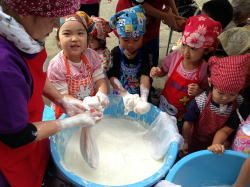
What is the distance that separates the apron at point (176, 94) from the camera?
181 centimetres

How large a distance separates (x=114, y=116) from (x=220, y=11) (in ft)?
3.99

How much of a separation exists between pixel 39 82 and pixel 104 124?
3.01ft

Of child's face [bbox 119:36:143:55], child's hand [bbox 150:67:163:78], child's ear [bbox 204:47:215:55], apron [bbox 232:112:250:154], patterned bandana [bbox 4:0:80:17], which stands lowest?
apron [bbox 232:112:250:154]

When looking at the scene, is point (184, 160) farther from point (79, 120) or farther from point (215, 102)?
point (79, 120)

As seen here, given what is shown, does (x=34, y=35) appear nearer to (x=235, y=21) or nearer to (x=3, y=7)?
(x=3, y=7)

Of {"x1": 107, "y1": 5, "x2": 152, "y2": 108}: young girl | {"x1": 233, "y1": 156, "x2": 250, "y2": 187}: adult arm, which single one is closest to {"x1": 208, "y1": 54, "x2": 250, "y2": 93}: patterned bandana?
{"x1": 233, "y1": 156, "x2": 250, "y2": 187}: adult arm

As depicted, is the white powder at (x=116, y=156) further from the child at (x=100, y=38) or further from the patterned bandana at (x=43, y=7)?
the patterned bandana at (x=43, y=7)

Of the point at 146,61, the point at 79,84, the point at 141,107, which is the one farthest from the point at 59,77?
the point at 146,61

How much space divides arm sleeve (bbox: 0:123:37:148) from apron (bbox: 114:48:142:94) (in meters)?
1.10

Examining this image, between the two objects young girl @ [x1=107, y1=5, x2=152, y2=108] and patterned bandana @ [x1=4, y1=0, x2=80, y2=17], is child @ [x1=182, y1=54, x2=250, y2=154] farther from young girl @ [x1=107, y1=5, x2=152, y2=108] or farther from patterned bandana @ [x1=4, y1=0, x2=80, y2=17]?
patterned bandana @ [x1=4, y1=0, x2=80, y2=17]

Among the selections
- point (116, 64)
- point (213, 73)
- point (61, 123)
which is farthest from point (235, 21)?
point (61, 123)

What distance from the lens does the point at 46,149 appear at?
139cm

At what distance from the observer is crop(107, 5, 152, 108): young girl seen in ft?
5.87

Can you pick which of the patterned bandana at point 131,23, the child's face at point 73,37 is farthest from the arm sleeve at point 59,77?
the patterned bandana at point 131,23
